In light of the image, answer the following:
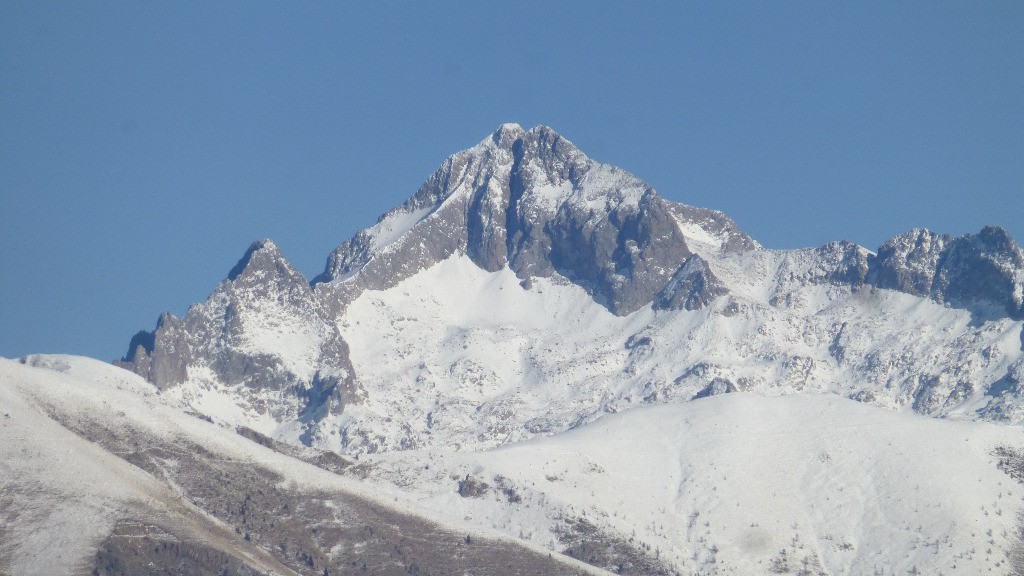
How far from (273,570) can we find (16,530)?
95.3 ft

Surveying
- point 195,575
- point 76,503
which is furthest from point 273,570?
point 76,503

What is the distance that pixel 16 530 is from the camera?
19100cm

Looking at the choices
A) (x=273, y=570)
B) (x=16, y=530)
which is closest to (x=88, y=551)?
(x=16, y=530)

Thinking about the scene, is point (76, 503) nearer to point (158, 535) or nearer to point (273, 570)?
point (158, 535)

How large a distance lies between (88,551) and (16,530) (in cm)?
909

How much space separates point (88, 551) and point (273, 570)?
21.0 metres

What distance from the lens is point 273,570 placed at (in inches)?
7712

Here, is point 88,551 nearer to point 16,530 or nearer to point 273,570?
point 16,530

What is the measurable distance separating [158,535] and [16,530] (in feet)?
51.5

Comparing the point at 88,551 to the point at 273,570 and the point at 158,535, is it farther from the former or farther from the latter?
the point at 273,570

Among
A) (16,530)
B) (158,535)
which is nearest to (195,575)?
(158,535)

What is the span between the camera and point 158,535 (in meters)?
195

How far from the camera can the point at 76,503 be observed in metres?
198

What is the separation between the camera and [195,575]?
189 metres
